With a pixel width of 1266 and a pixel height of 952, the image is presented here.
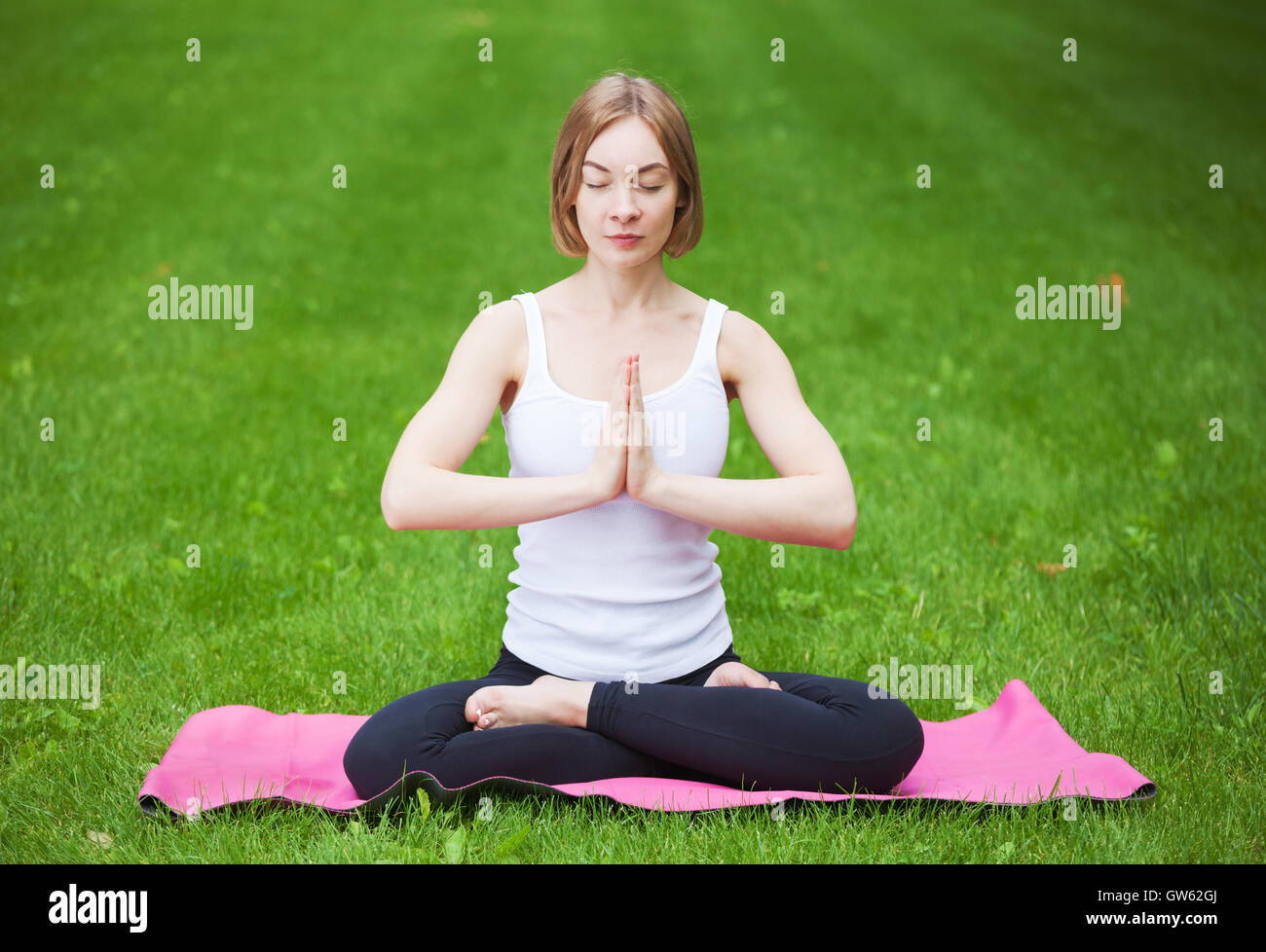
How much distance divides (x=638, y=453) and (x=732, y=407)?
4591 millimetres

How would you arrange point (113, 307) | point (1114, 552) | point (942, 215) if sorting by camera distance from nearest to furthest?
point (1114, 552) < point (113, 307) < point (942, 215)

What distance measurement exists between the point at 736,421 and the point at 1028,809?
4.08 meters

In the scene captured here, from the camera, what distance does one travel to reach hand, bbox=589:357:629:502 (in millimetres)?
3201

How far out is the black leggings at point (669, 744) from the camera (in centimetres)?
339

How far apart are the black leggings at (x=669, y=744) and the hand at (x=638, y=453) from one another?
0.57 meters

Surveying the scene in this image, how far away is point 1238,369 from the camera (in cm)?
777

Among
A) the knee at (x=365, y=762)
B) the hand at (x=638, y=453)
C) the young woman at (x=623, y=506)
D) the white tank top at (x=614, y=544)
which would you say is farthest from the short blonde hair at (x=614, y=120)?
the knee at (x=365, y=762)

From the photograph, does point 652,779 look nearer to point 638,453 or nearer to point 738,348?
point 638,453

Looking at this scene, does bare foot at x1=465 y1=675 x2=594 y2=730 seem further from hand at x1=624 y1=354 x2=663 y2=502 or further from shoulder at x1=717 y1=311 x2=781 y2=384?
shoulder at x1=717 y1=311 x2=781 y2=384

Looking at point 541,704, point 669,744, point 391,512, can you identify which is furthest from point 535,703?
point 391,512

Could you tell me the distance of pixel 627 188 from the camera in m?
3.35

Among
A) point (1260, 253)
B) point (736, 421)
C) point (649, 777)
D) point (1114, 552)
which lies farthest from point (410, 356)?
point (1260, 253)

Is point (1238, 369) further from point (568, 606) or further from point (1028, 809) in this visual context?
point (568, 606)

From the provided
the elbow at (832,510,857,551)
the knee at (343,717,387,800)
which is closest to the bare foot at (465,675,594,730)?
the knee at (343,717,387,800)
